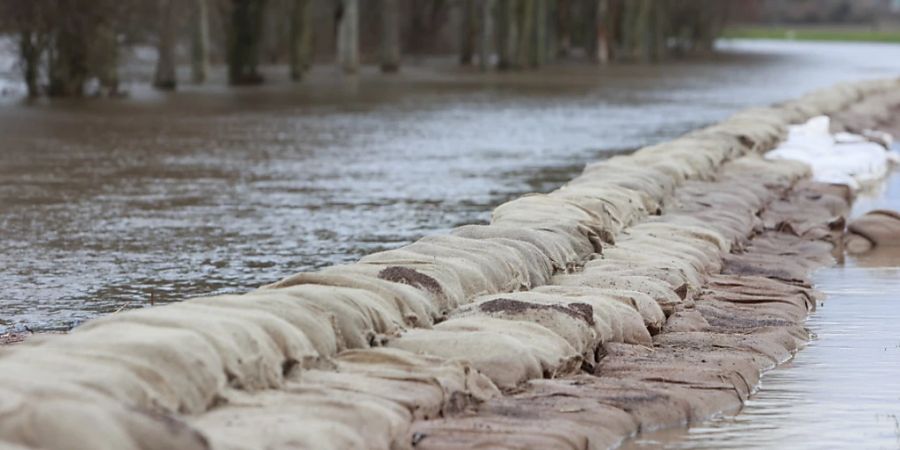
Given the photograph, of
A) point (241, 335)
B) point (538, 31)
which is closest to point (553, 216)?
point (241, 335)

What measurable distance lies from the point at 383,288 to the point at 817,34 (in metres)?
111

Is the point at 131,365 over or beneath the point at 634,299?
over

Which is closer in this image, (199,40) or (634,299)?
(634,299)

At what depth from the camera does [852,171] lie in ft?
56.0

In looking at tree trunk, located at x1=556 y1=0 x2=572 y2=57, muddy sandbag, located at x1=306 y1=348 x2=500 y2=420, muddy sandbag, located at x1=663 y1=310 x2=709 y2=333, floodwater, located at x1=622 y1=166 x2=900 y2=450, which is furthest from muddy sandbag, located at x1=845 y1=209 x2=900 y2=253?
tree trunk, located at x1=556 y1=0 x2=572 y2=57

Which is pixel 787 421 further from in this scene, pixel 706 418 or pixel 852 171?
pixel 852 171

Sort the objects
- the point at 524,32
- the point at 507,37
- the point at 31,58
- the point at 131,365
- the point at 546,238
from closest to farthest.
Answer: the point at 131,365, the point at 546,238, the point at 31,58, the point at 524,32, the point at 507,37

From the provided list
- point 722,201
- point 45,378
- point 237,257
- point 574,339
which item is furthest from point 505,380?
point 722,201

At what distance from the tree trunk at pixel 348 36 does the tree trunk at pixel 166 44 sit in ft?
17.4

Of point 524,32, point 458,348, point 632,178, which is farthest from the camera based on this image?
point 524,32

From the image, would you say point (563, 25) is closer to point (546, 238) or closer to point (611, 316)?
point (546, 238)

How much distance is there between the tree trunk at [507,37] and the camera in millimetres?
46250

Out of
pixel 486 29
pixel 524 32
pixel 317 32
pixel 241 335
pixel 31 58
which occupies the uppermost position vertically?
pixel 241 335

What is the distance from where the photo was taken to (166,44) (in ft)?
109
